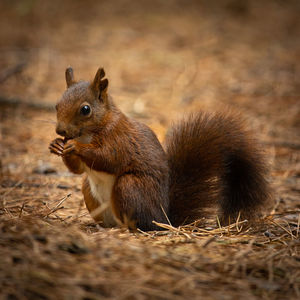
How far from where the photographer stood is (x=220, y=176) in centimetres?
258

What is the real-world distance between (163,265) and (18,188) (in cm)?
170

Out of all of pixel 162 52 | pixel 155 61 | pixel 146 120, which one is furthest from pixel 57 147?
pixel 162 52

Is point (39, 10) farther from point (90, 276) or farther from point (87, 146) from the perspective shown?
point (90, 276)

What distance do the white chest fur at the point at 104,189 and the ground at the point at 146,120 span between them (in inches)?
5.4

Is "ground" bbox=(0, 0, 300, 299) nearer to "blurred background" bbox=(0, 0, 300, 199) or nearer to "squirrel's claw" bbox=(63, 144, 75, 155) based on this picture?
"blurred background" bbox=(0, 0, 300, 199)

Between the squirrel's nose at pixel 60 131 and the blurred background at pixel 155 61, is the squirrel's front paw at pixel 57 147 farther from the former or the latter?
the blurred background at pixel 155 61

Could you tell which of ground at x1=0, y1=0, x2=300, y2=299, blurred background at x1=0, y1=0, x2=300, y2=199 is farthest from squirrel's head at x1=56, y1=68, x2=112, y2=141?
blurred background at x1=0, y1=0, x2=300, y2=199

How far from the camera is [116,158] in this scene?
245 centimetres

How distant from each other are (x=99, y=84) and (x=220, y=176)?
0.88 m

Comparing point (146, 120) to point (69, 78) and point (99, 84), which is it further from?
point (99, 84)

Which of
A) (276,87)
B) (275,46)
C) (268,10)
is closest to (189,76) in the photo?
(276,87)

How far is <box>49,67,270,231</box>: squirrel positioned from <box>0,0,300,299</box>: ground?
15 centimetres

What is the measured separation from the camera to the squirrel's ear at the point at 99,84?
8.21ft

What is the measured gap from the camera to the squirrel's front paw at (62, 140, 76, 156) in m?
2.32
